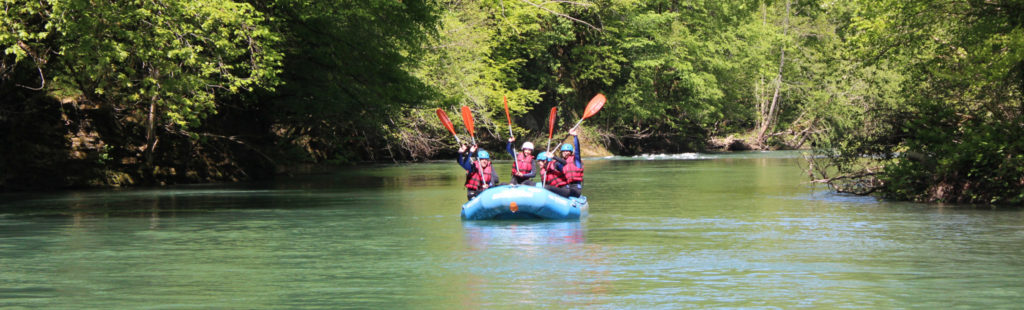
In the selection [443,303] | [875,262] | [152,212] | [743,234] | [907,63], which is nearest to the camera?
[443,303]

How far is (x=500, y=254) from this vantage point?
12750mm

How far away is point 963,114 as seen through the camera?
1917 centimetres

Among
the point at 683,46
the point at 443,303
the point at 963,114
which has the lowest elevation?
the point at 443,303

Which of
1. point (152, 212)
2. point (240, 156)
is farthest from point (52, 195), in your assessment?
point (240, 156)

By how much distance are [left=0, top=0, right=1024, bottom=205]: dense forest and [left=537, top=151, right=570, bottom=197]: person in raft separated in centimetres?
540

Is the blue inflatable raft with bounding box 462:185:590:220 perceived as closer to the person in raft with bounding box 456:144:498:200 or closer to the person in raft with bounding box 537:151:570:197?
the person in raft with bounding box 537:151:570:197

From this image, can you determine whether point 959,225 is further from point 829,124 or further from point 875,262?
point 829,124

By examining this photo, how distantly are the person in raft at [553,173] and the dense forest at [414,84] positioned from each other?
17.7 ft

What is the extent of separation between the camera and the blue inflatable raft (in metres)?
16.7

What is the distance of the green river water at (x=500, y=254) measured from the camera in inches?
376

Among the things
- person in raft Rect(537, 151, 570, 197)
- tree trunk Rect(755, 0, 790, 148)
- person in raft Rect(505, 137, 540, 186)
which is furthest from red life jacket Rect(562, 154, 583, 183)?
tree trunk Rect(755, 0, 790, 148)

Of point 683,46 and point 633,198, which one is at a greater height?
point 683,46

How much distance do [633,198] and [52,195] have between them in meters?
11.0

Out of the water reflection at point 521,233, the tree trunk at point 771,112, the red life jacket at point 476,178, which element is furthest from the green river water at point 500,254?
the tree trunk at point 771,112
